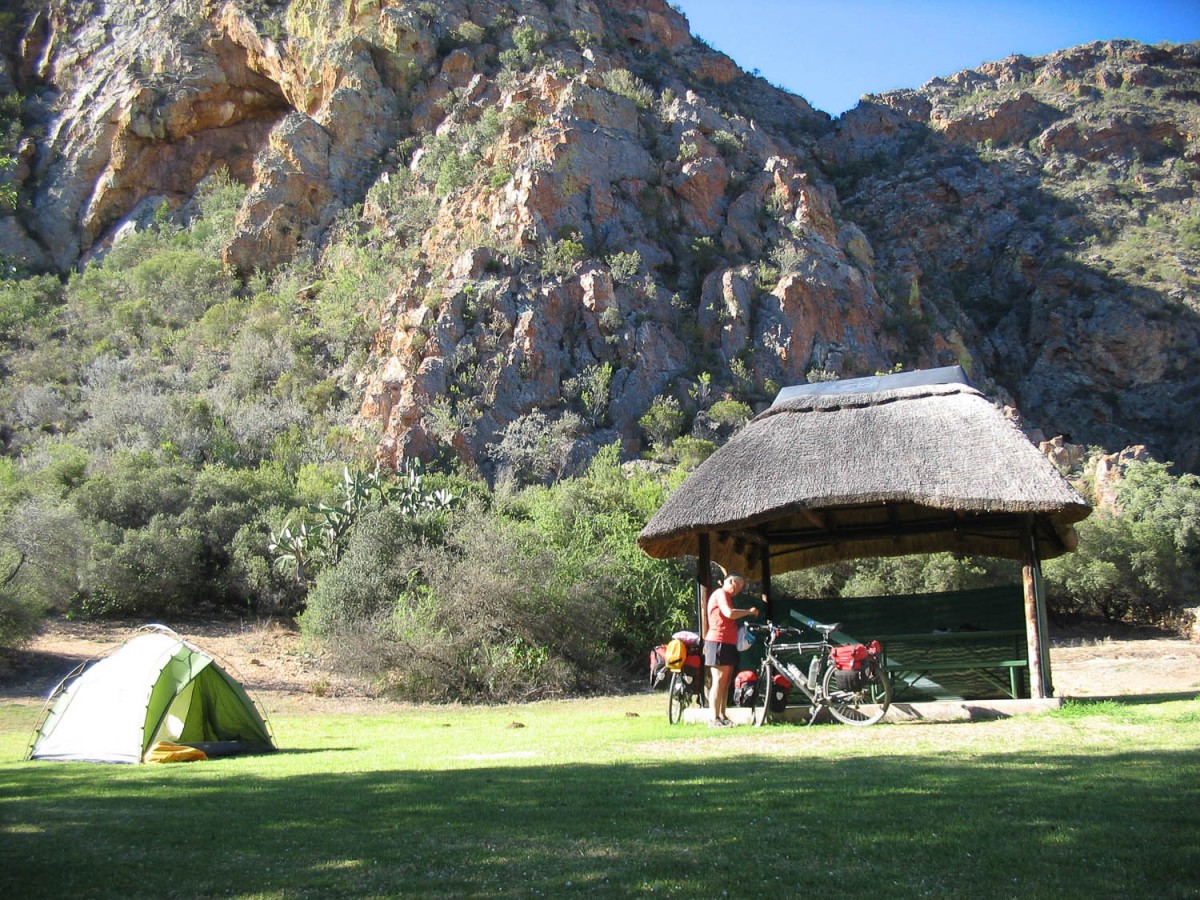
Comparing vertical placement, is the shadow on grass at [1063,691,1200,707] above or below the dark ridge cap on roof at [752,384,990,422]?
below

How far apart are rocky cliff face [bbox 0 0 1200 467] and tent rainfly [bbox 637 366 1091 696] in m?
22.1

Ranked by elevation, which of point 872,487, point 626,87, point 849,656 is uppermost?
point 626,87

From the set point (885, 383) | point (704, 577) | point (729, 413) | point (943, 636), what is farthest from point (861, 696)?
point (729, 413)

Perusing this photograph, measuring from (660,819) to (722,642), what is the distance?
5.27m

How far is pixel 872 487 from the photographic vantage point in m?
11.0

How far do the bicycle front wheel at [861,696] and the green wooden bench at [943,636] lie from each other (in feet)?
3.01

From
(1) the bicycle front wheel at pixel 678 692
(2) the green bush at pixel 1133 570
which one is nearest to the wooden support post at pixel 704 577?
(1) the bicycle front wheel at pixel 678 692

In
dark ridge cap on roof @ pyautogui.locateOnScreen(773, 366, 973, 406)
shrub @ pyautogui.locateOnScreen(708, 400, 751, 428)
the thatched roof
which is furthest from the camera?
shrub @ pyautogui.locateOnScreen(708, 400, 751, 428)

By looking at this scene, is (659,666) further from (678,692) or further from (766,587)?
(766,587)

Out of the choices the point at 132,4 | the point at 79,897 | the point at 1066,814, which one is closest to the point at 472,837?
the point at 79,897

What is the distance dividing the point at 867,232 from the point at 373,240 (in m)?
28.6

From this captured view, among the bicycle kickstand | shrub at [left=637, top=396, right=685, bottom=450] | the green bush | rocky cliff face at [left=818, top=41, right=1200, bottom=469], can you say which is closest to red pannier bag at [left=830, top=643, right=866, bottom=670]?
the bicycle kickstand

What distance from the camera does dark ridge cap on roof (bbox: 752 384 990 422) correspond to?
42.3ft

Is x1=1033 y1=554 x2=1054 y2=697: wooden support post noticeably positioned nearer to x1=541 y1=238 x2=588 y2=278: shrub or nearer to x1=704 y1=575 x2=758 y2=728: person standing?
x1=704 y1=575 x2=758 y2=728: person standing
